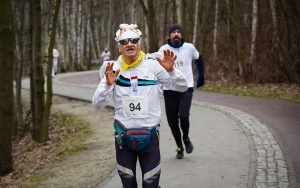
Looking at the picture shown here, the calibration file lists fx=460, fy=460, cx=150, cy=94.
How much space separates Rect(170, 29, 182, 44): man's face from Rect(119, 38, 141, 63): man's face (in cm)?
269

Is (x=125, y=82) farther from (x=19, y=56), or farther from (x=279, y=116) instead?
(x=19, y=56)

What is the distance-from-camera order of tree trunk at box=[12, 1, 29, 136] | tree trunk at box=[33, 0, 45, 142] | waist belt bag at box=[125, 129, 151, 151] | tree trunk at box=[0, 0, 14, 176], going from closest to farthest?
waist belt bag at box=[125, 129, 151, 151]
tree trunk at box=[0, 0, 14, 176]
tree trunk at box=[33, 0, 45, 142]
tree trunk at box=[12, 1, 29, 136]

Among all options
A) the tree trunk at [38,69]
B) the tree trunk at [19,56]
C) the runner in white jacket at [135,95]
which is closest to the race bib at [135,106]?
the runner in white jacket at [135,95]

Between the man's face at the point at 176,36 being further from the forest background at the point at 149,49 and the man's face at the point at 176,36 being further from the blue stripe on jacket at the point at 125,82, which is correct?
the forest background at the point at 149,49

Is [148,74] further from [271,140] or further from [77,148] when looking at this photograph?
[77,148]

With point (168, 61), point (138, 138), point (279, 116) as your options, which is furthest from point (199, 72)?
point (279, 116)

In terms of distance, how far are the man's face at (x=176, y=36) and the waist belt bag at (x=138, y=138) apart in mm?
2986

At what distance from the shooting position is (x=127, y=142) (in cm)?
459

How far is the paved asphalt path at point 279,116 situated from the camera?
725 cm

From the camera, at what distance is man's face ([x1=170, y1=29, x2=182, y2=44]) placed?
7239 mm

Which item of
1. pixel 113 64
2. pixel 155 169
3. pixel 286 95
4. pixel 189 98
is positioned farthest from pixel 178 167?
pixel 286 95

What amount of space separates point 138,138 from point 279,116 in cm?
807

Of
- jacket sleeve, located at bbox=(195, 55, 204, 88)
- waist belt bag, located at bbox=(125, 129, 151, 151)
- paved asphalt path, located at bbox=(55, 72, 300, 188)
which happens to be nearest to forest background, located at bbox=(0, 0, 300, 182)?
jacket sleeve, located at bbox=(195, 55, 204, 88)

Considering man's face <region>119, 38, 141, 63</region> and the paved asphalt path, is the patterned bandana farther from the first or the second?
the paved asphalt path
